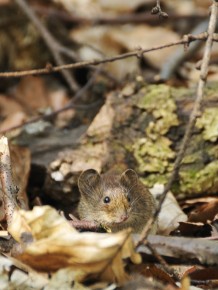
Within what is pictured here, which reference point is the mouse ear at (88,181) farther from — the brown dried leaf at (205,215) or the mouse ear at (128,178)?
the brown dried leaf at (205,215)

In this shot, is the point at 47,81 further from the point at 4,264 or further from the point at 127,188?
the point at 4,264

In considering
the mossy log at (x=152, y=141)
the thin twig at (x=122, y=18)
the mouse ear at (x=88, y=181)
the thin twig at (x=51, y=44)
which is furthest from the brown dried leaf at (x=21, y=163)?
the thin twig at (x=122, y=18)

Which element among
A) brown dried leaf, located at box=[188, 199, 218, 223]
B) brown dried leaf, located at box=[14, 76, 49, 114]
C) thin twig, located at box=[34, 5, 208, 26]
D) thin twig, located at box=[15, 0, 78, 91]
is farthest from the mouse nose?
thin twig, located at box=[34, 5, 208, 26]

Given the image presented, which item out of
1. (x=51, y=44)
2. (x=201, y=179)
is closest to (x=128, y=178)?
(x=201, y=179)

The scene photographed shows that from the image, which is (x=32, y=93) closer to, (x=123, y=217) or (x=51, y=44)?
(x=51, y=44)

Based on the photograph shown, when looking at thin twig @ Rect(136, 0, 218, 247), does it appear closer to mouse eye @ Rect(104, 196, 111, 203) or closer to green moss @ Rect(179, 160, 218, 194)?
mouse eye @ Rect(104, 196, 111, 203)

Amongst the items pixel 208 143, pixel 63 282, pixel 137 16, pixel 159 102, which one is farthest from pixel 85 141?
pixel 137 16

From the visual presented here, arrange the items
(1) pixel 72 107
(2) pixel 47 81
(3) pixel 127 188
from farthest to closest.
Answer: (2) pixel 47 81
(1) pixel 72 107
(3) pixel 127 188
